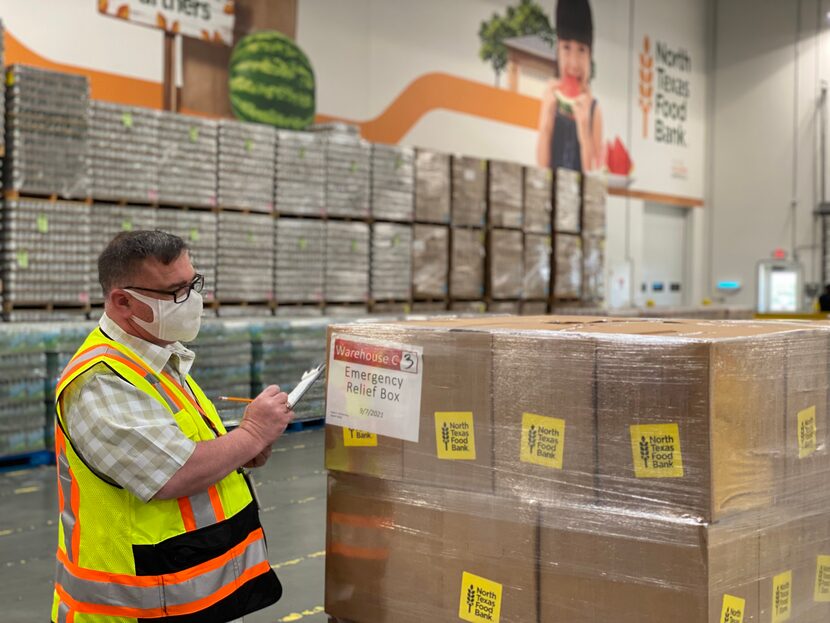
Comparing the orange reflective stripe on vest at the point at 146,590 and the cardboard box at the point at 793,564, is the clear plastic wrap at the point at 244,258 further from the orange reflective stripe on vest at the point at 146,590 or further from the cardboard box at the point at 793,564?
the cardboard box at the point at 793,564

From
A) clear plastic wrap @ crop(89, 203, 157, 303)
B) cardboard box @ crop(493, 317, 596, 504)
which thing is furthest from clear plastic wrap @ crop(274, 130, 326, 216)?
cardboard box @ crop(493, 317, 596, 504)

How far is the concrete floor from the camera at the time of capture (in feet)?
14.5

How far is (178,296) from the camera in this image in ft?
8.08

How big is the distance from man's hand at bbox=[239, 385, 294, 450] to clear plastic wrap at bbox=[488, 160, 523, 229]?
9.23 meters

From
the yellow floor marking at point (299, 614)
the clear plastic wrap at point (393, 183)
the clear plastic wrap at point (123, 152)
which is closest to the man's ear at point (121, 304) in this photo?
the yellow floor marking at point (299, 614)

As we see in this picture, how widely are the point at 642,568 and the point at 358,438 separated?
0.85 metres

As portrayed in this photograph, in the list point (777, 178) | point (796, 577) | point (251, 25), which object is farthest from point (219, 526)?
point (777, 178)

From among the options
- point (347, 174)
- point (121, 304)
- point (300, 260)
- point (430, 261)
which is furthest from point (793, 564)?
point (430, 261)

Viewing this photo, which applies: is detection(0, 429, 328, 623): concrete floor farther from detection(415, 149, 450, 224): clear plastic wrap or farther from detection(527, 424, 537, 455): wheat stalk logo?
detection(415, 149, 450, 224): clear plastic wrap

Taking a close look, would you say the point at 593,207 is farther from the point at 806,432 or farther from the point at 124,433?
the point at 124,433

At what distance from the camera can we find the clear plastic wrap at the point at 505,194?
11.5 metres

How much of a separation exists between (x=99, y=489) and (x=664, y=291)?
18.2 meters

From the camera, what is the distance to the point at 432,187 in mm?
10875

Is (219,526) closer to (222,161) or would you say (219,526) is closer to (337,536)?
(337,536)
